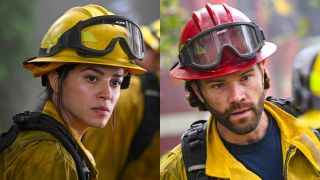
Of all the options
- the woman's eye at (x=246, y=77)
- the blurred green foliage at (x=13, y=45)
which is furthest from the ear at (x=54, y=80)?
the woman's eye at (x=246, y=77)

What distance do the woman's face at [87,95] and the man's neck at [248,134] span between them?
524 mm

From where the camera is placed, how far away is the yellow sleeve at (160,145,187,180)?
2.85 metres

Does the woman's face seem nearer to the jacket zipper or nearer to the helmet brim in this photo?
the helmet brim

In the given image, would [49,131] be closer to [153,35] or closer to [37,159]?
[37,159]

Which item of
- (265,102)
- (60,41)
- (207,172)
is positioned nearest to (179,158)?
(207,172)

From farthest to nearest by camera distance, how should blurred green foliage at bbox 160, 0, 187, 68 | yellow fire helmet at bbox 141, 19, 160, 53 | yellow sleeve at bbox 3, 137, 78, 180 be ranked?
yellow fire helmet at bbox 141, 19, 160, 53 → blurred green foliage at bbox 160, 0, 187, 68 → yellow sleeve at bbox 3, 137, 78, 180

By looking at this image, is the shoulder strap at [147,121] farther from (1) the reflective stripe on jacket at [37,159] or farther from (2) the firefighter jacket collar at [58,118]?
(1) the reflective stripe on jacket at [37,159]

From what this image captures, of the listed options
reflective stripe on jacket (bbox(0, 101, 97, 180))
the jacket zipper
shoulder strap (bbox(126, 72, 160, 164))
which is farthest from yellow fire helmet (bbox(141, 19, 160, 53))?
reflective stripe on jacket (bbox(0, 101, 97, 180))

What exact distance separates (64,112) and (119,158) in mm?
1261

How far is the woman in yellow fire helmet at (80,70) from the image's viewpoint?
2.61 m

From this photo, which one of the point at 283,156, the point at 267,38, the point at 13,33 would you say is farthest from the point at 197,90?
the point at 267,38

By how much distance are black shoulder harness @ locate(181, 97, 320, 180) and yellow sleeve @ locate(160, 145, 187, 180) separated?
0.05 meters

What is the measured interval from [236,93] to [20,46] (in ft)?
3.22

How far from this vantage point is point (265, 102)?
2887mm
